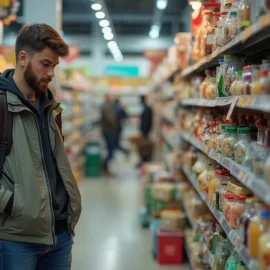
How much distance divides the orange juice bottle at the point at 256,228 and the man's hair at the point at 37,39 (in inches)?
53.9

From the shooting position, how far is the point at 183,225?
591 centimetres

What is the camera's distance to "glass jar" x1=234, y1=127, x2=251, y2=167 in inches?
115

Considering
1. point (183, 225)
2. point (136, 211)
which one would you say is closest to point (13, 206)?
point (183, 225)

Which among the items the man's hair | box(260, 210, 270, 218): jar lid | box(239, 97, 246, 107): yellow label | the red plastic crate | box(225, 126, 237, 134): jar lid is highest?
the man's hair

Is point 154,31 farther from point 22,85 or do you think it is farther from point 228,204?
point 22,85

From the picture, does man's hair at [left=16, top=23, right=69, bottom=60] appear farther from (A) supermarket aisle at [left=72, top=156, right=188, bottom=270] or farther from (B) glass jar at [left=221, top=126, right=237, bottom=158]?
(A) supermarket aisle at [left=72, top=156, right=188, bottom=270]

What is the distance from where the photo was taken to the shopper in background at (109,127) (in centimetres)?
1347

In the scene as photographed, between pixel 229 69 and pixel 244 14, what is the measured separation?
73 cm

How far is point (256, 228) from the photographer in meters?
2.43

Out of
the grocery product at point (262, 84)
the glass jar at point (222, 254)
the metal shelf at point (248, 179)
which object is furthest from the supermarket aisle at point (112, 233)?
the grocery product at point (262, 84)

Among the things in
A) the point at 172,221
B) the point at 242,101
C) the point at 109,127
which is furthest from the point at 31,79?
the point at 109,127

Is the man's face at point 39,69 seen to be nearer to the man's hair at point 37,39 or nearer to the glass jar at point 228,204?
the man's hair at point 37,39

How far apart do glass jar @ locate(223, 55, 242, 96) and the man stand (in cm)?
114

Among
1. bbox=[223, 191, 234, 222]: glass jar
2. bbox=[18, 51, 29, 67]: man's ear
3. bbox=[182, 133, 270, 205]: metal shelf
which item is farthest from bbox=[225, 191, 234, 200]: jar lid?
bbox=[18, 51, 29, 67]: man's ear
